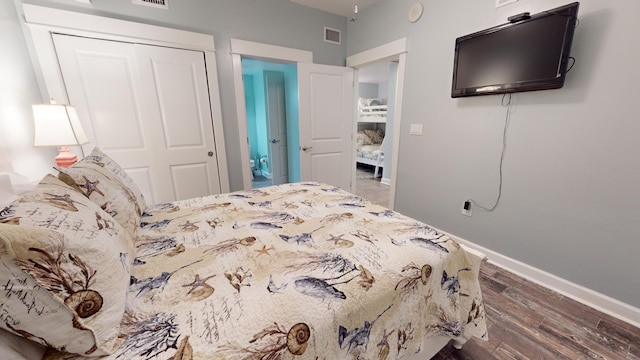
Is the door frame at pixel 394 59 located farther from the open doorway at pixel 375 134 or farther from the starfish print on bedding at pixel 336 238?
the starfish print on bedding at pixel 336 238

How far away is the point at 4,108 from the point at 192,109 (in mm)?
1204

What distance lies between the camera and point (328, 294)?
0.78 meters

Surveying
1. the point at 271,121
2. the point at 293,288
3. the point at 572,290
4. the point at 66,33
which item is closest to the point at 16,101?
the point at 66,33

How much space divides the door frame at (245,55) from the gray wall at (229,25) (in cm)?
5

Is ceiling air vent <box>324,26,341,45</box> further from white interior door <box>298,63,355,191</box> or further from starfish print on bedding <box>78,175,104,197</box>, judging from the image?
starfish print on bedding <box>78,175,104,197</box>

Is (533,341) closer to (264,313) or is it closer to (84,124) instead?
(264,313)

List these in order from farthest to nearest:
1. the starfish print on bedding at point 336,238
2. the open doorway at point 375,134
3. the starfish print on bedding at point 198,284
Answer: the open doorway at point 375,134, the starfish print on bedding at point 336,238, the starfish print on bedding at point 198,284

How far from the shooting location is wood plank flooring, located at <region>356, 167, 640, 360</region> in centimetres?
128

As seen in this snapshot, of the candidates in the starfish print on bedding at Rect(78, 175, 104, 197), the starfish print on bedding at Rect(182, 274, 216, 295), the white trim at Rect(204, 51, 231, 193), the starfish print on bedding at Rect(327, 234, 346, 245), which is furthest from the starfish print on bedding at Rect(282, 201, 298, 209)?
the white trim at Rect(204, 51, 231, 193)

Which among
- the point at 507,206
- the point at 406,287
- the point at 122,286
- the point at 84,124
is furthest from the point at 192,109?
the point at 507,206

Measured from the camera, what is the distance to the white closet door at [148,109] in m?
2.03

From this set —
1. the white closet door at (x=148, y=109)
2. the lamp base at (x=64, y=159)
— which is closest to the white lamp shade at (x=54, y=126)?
the lamp base at (x=64, y=159)

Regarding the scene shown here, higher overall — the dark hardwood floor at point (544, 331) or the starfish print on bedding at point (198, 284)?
the starfish print on bedding at point (198, 284)

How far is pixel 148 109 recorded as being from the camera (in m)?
2.29
